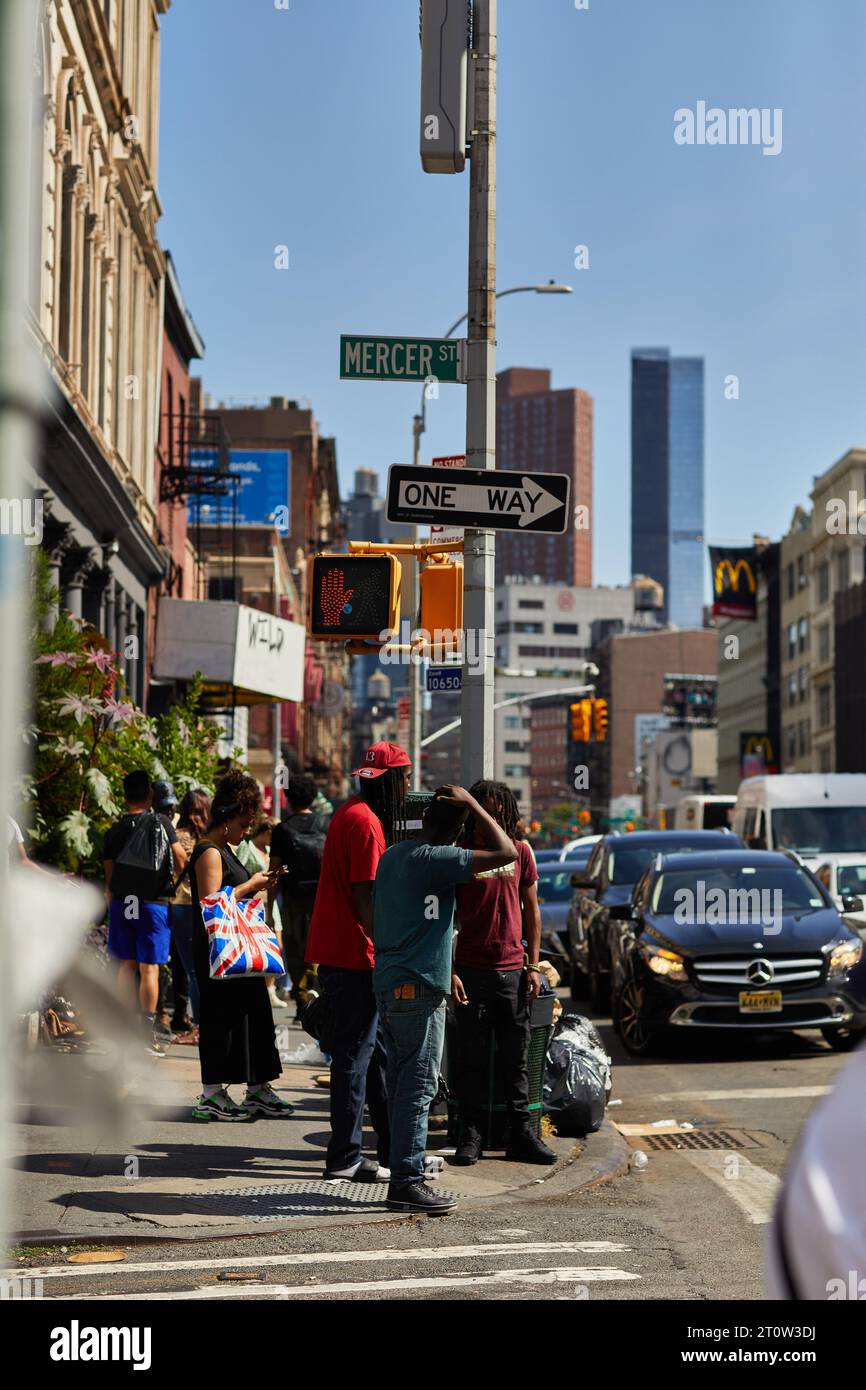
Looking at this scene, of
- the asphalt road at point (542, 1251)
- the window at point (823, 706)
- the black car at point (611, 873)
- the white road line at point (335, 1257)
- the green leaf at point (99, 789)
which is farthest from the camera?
the window at point (823, 706)

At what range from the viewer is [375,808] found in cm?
876

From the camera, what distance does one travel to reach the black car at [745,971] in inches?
549

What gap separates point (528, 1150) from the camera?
933 centimetres

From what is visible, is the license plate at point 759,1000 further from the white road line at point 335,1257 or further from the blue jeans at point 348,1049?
the white road line at point 335,1257

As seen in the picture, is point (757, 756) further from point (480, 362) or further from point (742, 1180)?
point (742, 1180)

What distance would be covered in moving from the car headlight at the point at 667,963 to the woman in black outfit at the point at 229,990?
485 centimetres

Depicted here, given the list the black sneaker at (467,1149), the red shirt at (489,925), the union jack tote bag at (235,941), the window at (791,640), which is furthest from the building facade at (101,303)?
the window at (791,640)

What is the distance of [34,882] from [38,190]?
62.3ft

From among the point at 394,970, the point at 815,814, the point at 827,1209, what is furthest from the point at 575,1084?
the point at 815,814

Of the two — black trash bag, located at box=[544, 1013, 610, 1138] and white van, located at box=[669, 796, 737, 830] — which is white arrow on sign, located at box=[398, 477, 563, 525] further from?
white van, located at box=[669, 796, 737, 830]

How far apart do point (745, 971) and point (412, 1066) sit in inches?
263

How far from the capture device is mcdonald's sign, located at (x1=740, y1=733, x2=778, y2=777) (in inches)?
4235
